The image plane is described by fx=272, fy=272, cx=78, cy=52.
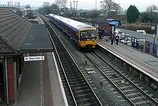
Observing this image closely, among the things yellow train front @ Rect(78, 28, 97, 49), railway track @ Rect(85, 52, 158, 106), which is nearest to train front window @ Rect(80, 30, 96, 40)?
yellow train front @ Rect(78, 28, 97, 49)

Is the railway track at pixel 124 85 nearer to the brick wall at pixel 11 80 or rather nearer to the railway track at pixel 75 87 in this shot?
the railway track at pixel 75 87

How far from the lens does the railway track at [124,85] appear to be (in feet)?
47.6

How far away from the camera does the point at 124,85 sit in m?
17.4

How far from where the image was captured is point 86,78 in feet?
61.9

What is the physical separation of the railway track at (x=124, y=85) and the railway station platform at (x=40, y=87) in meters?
3.44

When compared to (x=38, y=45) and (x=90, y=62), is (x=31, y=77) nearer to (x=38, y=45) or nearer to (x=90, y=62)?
(x=38, y=45)

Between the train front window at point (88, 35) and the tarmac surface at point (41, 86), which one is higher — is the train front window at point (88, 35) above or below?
above

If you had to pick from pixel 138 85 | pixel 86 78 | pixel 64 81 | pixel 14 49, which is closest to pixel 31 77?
pixel 64 81

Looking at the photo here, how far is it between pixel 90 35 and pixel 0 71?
1695 centimetres

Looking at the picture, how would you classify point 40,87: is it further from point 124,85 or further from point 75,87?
point 124,85

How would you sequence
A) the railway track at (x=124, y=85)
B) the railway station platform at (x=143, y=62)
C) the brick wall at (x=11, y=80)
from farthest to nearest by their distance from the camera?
the railway station platform at (x=143, y=62)
the railway track at (x=124, y=85)
the brick wall at (x=11, y=80)

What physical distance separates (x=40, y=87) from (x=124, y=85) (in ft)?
18.0

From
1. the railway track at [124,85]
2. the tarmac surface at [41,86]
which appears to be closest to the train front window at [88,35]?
the railway track at [124,85]

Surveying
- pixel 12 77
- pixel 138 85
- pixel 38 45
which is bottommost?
pixel 138 85
